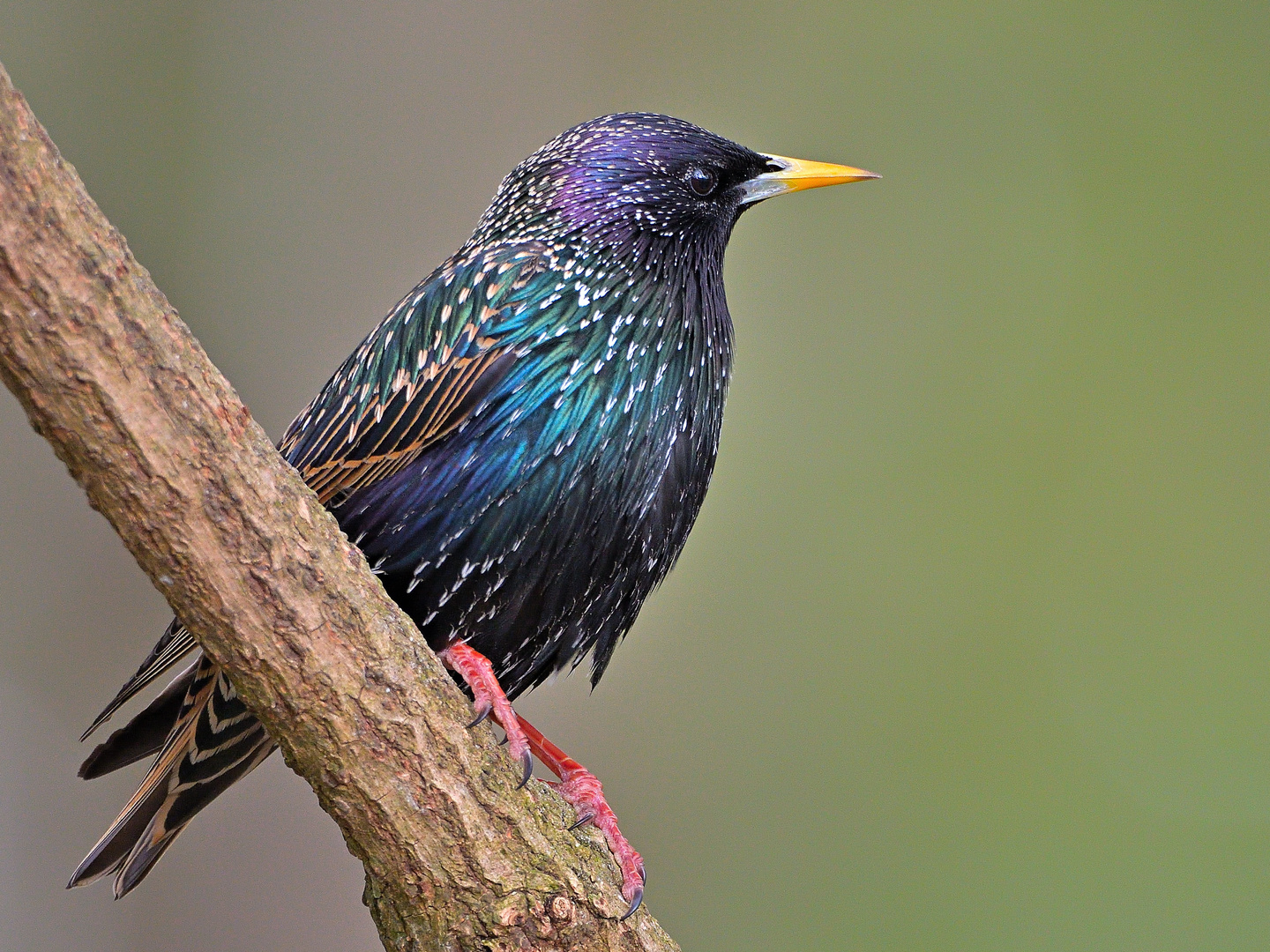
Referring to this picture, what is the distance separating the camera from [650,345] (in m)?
2.59

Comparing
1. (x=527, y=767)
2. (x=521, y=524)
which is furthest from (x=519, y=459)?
(x=527, y=767)

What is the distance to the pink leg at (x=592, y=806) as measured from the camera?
230 cm

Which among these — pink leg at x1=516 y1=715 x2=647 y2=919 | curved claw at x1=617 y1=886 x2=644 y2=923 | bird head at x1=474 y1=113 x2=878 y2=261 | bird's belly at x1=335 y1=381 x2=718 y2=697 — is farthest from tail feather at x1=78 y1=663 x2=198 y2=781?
bird head at x1=474 y1=113 x2=878 y2=261

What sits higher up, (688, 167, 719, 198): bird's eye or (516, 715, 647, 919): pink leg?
(688, 167, 719, 198): bird's eye

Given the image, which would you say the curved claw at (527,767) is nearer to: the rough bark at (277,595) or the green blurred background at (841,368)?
the rough bark at (277,595)

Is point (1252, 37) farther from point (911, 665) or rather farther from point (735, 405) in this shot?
point (911, 665)

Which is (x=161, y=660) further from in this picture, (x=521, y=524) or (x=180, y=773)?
(x=521, y=524)

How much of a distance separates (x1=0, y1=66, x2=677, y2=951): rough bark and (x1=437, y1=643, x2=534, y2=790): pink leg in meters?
0.07

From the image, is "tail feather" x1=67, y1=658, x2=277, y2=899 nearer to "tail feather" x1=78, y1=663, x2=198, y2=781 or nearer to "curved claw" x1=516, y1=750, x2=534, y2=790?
"tail feather" x1=78, y1=663, x2=198, y2=781

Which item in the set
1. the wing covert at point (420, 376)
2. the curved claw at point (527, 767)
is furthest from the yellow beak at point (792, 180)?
the curved claw at point (527, 767)

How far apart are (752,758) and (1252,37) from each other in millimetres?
4425

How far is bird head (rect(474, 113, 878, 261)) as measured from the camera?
2762 millimetres

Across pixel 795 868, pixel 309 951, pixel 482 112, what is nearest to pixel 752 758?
pixel 795 868

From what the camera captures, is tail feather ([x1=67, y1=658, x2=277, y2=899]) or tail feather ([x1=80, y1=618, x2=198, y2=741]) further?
tail feather ([x1=67, y1=658, x2=277, y2=899])
